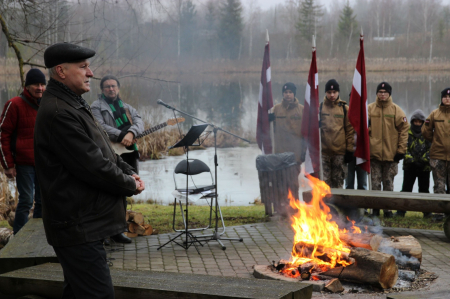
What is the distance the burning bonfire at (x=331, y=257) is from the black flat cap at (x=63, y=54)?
324 centimetres

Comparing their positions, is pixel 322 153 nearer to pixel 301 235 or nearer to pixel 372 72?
pixel 301 235

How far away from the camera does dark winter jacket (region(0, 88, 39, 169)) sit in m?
6.46

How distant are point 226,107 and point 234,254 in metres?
23.8

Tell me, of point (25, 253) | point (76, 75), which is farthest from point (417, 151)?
point (76, 75)

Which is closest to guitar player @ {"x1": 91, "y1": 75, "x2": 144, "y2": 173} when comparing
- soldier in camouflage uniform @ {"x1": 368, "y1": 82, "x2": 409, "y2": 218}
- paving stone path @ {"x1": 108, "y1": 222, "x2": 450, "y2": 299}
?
paving stone path @ {"x1": 108, "y1": 222, "x2": 450, "y2": 299}

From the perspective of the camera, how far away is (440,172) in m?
8.36

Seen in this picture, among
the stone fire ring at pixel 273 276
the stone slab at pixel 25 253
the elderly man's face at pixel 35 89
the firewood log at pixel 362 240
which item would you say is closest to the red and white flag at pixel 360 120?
the firewood log at pixel 362 240

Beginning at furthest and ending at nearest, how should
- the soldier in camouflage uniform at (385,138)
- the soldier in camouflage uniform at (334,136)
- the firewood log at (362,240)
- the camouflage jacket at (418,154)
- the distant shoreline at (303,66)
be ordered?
the distant shoreline at (303,66)
the soldier in camouflage uniform at (334,136)
the camouflage jacket at (418,154)
the soldier in camouflage uniform at (385,138)
the firewood log at (362,240)

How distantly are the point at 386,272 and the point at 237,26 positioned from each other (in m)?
50.8

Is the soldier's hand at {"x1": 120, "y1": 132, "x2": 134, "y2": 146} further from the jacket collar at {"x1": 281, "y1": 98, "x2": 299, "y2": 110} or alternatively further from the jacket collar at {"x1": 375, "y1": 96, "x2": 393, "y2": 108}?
the jacket collar at {"x1": 375, "y1": 96, "x2": 393, "y2": 108}

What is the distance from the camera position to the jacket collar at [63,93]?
10.5 ft

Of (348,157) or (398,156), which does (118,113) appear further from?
(398,156)

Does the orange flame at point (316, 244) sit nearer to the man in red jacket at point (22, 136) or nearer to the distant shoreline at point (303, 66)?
the man in red jacket at point (22, 136)

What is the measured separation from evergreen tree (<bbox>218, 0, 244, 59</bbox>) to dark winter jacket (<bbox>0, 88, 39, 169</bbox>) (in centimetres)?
4451
